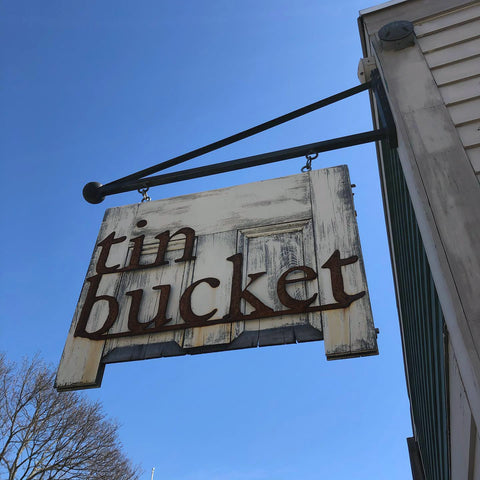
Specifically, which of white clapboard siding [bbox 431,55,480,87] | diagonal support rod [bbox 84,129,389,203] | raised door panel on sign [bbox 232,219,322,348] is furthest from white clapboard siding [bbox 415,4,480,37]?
raised door panel on sign [bbox 232,219,322,348]

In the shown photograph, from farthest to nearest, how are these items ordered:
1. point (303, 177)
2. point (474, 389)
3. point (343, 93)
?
point (343, 93) < point (303, 177) < point (474, 389)

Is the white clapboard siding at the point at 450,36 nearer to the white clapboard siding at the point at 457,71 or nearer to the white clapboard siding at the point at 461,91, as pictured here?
the white clapboard siding at the point at 457,71

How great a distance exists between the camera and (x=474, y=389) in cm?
158

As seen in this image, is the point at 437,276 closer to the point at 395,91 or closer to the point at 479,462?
the point at 479,462

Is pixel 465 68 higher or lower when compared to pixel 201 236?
higher

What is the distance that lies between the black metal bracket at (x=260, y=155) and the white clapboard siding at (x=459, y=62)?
1.07ft

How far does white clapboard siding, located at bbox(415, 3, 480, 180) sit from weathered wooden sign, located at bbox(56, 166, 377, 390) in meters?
0.67

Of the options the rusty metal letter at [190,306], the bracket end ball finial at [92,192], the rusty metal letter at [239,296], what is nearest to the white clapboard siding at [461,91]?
the rusty metal letter at [239,296]

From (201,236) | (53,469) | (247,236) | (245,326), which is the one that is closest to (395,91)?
(247,236)

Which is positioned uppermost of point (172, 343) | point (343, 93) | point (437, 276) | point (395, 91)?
point (343, 93)

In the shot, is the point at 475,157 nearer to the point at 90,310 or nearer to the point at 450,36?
the point at 450,36

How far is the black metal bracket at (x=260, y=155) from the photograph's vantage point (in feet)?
8.81

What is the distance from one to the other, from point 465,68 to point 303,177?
111cm

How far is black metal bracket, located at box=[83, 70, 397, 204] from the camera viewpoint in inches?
106
